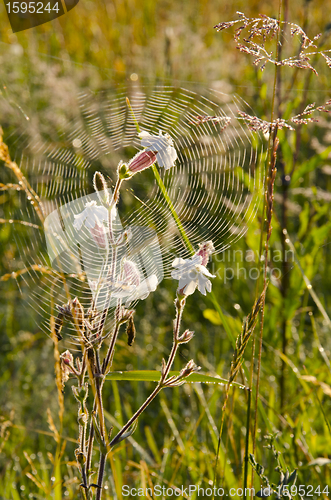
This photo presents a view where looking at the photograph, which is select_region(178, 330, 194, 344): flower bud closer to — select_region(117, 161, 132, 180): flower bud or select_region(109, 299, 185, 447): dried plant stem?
select_region(109, 299, 185, 447): dried plant stem

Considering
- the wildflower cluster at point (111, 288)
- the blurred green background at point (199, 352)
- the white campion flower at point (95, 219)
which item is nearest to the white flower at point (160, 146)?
the wildflower cluster at point (111, 288)

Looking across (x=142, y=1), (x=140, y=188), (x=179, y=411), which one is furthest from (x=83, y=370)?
(x=142, y=1)

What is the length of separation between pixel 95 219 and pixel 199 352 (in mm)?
1463

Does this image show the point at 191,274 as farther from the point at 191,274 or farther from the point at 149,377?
the point at 149,377

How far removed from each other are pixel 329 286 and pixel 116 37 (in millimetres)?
3957

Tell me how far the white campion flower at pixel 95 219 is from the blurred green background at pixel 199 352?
0.26m

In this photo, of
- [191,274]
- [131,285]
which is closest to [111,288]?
[131,285]

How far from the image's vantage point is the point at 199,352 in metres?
2.07

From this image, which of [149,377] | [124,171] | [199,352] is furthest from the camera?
[199,352]

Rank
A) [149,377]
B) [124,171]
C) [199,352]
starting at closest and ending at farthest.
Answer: [124,171]
[149,377]
[199,352]

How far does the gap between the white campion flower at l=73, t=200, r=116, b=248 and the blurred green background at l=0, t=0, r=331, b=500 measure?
259 millimetres

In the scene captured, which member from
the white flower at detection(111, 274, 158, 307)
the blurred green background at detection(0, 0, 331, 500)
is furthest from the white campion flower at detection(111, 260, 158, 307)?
the blurred green background at detection(0, 0, 331, 500)

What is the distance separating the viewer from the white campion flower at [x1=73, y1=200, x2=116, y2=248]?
74cm

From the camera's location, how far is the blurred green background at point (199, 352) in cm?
131
